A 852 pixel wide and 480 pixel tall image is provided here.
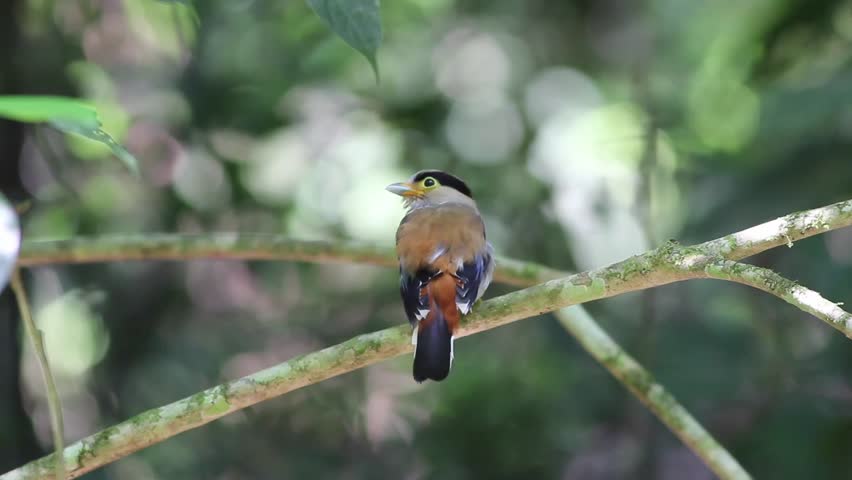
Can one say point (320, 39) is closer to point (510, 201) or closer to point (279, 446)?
point (510, 201)

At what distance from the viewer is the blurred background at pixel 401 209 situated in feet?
14.4

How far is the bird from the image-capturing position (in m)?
2.72

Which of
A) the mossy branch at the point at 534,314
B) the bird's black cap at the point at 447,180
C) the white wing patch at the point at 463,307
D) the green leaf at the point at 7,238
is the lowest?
the bird's black cap at the point at 447,180

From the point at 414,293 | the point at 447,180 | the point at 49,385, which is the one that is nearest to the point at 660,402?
the point at 414,293

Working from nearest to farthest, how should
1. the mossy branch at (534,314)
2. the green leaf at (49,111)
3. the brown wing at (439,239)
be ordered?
the green leaf at (49,111)
the mossy branch at (534,314)
the brown wing at (439,239)

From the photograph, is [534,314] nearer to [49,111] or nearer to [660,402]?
[660,402]

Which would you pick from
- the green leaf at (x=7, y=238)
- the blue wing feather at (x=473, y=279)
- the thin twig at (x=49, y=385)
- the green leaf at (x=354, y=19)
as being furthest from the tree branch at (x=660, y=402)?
the green leaf at (x=7, y=238)

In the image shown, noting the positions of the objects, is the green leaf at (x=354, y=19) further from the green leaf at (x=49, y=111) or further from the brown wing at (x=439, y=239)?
the brown wing at (x=439, y=239)

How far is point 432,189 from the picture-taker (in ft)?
13.4

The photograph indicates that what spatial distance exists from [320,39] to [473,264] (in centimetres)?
267

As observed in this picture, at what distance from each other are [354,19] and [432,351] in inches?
38.8

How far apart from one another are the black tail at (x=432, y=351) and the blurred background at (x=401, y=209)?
143cm

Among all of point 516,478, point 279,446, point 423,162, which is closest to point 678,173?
point 423,162

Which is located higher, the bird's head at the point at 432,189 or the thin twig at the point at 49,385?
the thin twig at the point at 49,385
